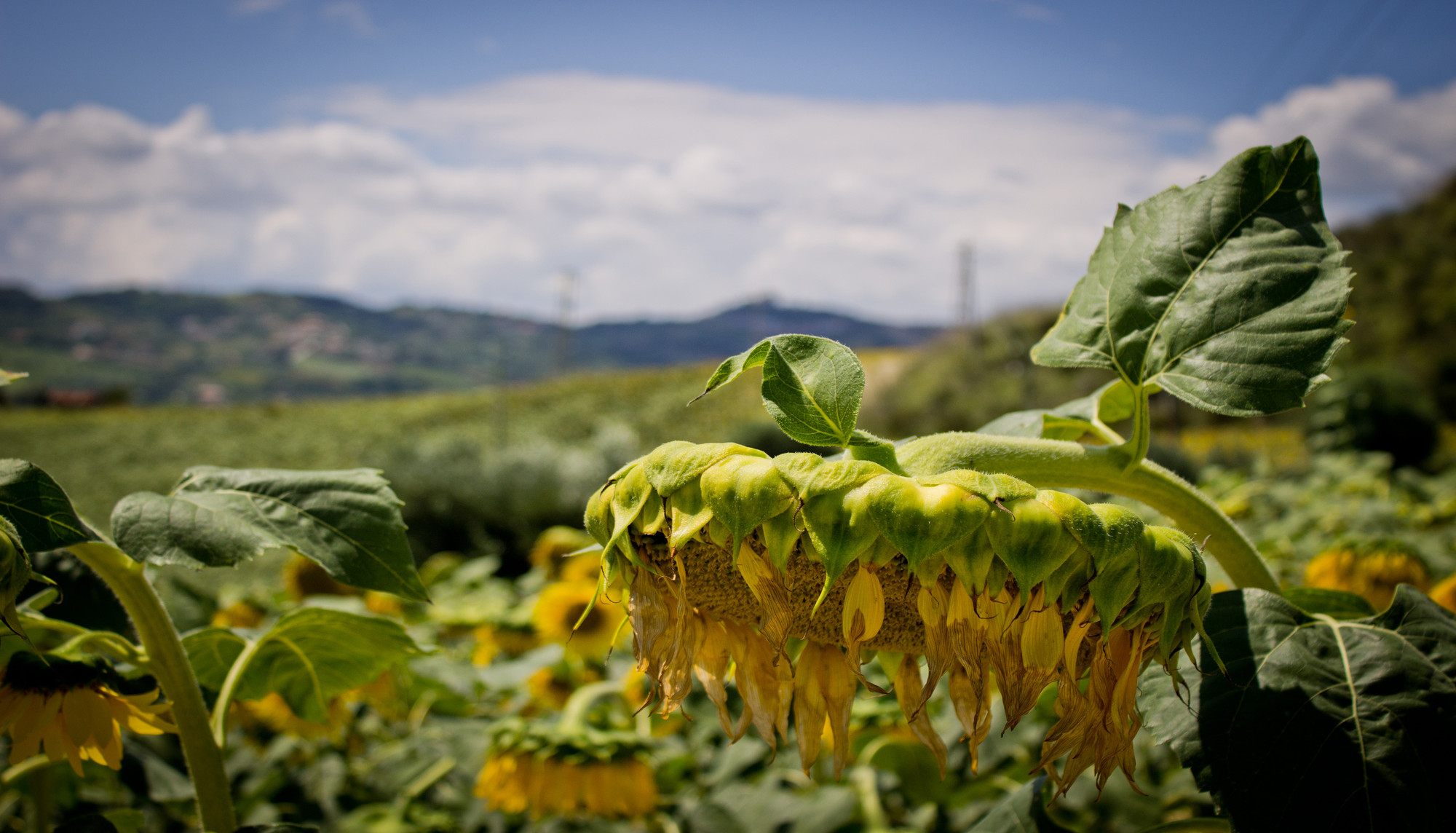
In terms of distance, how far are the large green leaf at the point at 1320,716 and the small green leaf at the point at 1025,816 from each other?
8.1 inches

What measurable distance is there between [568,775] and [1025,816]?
87cm

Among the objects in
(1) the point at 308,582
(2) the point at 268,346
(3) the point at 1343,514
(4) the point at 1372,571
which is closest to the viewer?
(4) the point at 1372,571

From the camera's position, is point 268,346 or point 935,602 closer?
point 935,602

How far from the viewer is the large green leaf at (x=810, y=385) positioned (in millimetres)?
639

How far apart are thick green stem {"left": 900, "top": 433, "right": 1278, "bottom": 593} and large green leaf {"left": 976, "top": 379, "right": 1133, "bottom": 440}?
0.10 metres

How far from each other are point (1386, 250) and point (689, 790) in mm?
36459

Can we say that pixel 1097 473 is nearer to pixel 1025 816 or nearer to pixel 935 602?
pixel 935 602

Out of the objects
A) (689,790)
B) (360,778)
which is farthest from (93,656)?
(360,778)

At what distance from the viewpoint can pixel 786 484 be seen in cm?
53

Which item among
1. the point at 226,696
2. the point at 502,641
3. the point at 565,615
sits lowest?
the point at 502,641

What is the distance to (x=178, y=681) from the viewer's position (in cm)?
84

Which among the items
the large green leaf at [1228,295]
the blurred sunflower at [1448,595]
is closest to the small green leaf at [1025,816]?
the large green leaf at [1228,295]

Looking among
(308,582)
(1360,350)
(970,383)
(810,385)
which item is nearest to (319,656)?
(810,385)

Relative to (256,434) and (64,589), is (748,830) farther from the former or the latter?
(256,434)
